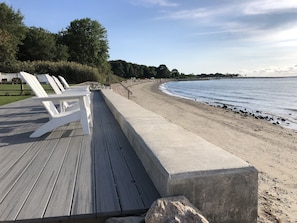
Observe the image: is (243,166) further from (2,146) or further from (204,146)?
(2,146)

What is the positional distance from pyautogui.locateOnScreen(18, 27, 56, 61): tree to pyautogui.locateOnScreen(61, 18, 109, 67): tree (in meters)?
6.05

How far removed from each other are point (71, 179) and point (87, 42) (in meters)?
56.1

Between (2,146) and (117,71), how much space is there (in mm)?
110223

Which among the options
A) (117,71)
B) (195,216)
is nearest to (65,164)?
(195,216)

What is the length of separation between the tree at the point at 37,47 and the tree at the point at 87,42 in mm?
6051

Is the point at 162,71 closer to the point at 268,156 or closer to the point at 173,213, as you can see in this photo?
the point at 268,156

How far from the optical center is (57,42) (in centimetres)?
5878

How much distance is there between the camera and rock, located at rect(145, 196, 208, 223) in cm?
202

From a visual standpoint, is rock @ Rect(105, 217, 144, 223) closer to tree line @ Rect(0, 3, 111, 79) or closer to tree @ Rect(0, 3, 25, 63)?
tree line @ Rect(0, 3, 111, 79)

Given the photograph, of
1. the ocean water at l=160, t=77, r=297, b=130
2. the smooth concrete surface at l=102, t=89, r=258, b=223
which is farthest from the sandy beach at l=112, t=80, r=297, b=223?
the ocean water at l=160, t=77, r=297, b=130

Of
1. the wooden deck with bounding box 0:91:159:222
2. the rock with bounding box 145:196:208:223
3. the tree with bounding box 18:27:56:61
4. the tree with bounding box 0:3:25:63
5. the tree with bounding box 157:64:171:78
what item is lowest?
the tree with bounding box 157:64:171:78

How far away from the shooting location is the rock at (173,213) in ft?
6.64

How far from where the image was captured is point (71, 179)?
295 centimetres

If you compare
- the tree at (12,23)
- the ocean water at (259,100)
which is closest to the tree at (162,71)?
the ocean water at (259,100)
